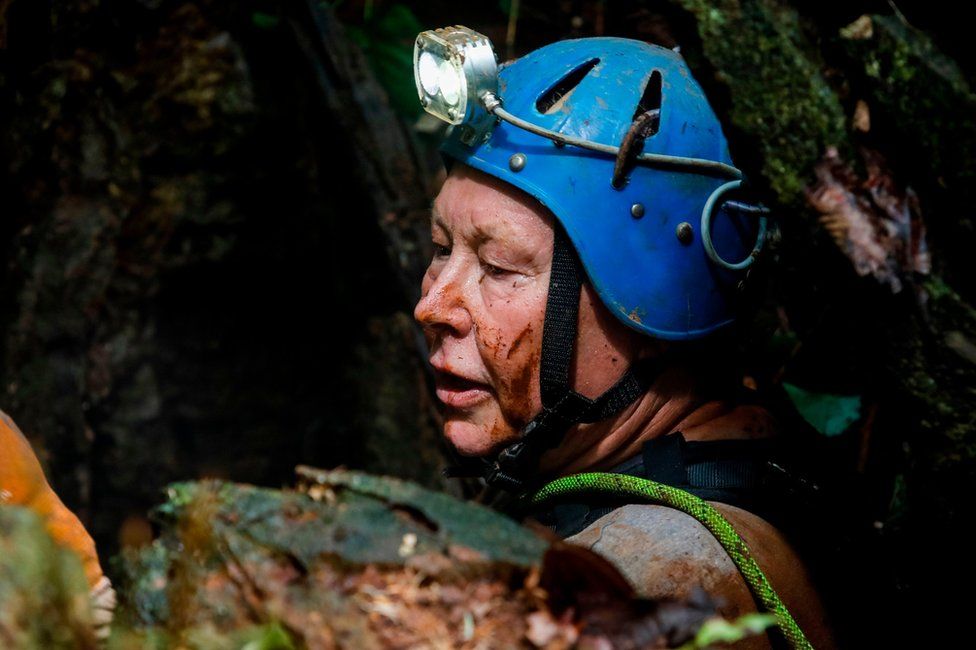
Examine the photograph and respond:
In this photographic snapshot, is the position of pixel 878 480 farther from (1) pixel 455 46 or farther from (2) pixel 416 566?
(2) pixel 416 566

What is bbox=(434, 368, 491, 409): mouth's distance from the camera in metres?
2.92

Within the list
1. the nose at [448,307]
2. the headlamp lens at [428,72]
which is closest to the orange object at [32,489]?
the nose at [448,307]

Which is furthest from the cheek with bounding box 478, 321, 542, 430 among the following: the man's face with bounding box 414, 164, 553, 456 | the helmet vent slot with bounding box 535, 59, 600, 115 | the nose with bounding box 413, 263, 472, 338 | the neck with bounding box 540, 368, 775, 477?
the helmet vent slot with bounding box 535, 59, 600, 115

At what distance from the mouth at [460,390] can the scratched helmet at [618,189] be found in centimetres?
21

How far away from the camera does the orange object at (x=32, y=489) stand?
5.91 feet

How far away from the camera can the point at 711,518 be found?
2.34m

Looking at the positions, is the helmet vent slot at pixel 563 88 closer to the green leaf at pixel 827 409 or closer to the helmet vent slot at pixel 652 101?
the helmet vent slot at pixel 652 101

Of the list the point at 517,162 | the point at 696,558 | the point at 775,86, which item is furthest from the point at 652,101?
the point at 696,558

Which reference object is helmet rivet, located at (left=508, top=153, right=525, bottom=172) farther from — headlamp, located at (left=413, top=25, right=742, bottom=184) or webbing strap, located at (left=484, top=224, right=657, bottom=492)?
webbing strap, located at (left=484, top=224, right=657, bottom=492)

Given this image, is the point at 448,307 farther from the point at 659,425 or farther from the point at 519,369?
the point at 659,425

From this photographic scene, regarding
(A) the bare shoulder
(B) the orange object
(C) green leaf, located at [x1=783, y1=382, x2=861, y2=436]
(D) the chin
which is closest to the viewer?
(B) the orange object

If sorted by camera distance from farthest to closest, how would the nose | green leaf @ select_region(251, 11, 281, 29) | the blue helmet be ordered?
green leaf @ select_region(251, 11, 281, 29) → the nose → the blue helmet

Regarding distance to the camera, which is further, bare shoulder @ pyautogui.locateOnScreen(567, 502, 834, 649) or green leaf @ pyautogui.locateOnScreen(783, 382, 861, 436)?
green leaf @ pyautogui.locateOnScreen(783, 382, 861, 436)

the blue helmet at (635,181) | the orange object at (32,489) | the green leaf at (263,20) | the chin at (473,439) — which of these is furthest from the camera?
the green leaf at (263,20)
